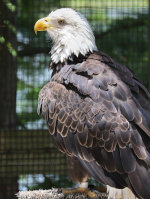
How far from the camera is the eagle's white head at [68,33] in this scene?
9.50 feet

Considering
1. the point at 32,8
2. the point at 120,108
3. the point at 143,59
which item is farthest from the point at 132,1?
the point at 120,108

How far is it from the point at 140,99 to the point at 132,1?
213 cm

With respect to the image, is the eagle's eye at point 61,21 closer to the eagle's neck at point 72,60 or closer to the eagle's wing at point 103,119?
the eagle's neck at point 72,60

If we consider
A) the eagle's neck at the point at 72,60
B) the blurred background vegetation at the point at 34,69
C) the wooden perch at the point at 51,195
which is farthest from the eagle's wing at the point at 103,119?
the blurred background vegetation at the point at 34,69

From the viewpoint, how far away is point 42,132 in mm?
4004

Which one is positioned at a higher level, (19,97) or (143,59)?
(143,59)

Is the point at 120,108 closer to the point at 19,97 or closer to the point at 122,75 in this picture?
the point at 122,75

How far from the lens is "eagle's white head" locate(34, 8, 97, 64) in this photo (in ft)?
9.50

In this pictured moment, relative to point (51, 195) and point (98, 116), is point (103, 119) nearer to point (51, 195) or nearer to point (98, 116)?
point (98, 116)

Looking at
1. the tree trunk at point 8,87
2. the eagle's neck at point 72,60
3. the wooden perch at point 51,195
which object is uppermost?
the eagle's neck at point 72,60

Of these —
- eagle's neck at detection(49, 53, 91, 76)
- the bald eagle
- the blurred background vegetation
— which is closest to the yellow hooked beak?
the bald eagle

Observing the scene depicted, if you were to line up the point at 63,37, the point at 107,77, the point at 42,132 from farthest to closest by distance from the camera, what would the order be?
the point at 42,132 < the point at 63,37 < the point at 107,77

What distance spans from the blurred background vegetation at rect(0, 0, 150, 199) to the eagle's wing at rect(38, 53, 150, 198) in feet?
4.50

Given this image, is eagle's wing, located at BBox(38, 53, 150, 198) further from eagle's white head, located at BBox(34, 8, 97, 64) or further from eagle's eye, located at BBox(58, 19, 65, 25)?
eagle's eye, located at BBox(58, 19, 65, 25)
